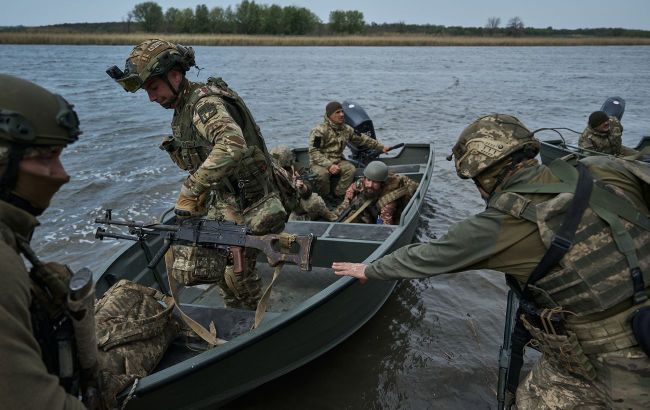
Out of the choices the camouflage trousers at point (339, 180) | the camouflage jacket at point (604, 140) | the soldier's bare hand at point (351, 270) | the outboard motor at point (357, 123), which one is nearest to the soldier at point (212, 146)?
the soldier's bare hand at point (351, 270)

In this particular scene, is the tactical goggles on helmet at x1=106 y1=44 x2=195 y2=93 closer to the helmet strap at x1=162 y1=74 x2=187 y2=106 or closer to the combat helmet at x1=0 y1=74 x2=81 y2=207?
the helmet strap at x1=162 y1=74 x2=187 y2=106

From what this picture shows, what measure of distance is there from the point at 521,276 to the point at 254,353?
219 cm

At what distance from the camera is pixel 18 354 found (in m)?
1.36

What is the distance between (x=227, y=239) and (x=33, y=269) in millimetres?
2115

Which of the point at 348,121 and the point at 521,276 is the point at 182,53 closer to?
the point at 521,276

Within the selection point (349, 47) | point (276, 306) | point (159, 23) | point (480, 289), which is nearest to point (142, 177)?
point (276, 306)

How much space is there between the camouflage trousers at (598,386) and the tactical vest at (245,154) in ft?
8.66

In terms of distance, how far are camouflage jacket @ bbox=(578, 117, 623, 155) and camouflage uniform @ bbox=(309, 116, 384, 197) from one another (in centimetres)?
441

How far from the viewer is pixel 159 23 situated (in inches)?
3204

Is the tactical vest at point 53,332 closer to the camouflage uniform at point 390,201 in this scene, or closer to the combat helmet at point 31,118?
the combat helmet at point 31,118

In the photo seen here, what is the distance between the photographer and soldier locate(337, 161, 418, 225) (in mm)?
6816

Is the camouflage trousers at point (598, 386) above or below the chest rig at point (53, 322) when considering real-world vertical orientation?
below

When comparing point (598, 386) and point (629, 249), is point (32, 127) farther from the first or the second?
point (598, 386)

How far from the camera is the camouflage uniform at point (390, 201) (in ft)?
22.7
